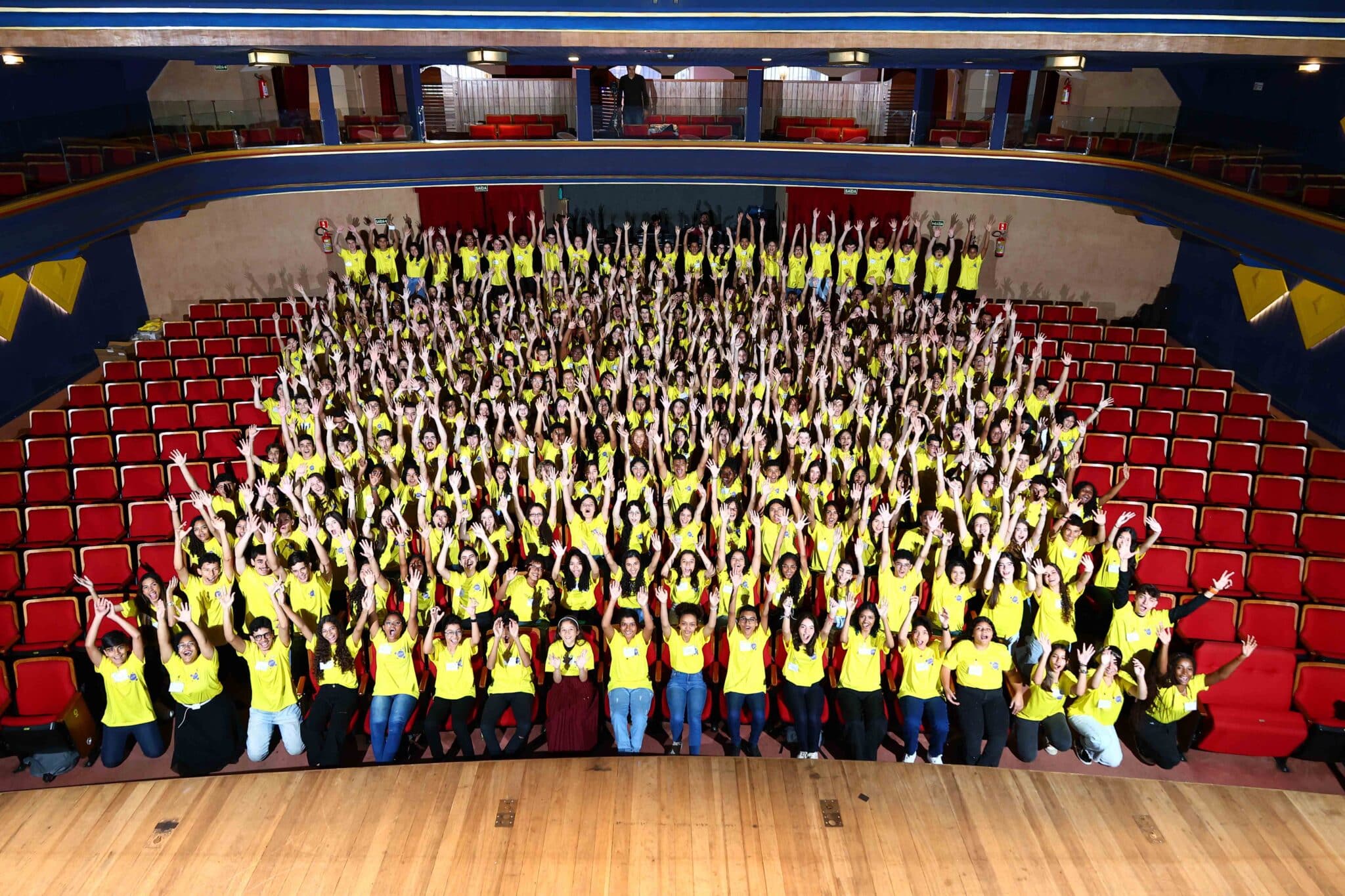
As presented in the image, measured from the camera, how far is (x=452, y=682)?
576cm

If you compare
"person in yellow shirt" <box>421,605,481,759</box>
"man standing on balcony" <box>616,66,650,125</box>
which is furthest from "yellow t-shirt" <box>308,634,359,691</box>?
"man standing on balcony" <box>616,66,650,125</box>

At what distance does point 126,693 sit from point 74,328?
904 cm

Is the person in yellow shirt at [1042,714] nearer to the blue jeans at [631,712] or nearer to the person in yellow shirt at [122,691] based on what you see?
the blue jeans at [631,712]

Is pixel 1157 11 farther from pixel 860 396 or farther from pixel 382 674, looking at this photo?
pixel 382 674

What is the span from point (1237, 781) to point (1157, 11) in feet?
24.0

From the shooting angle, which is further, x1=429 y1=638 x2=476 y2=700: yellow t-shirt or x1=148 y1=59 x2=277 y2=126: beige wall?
x1=148 y1=59 x2=277 y2=126: beige wall

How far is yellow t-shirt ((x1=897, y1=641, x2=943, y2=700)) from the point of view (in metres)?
5.71

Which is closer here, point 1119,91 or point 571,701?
point 571,701

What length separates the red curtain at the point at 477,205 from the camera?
1554 centimetres

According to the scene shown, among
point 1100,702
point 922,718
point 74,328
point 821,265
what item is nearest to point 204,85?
point 74,328

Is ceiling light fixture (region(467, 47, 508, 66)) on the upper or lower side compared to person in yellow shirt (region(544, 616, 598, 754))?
upper

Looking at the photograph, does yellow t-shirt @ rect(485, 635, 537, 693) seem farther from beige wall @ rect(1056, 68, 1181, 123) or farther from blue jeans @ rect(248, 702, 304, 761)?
beige wall @ rect(1056, 68, 1181, 123)

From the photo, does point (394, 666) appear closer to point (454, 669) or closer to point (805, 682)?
point (454, 669)

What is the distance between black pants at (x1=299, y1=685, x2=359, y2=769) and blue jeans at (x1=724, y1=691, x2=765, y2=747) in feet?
8.66
